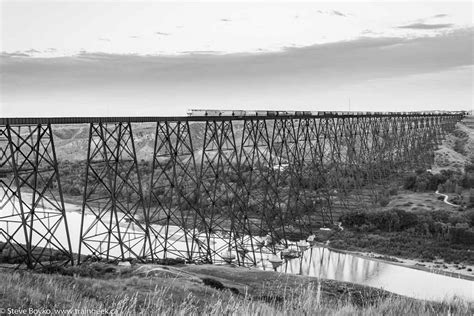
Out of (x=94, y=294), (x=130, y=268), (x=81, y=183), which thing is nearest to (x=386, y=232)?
(x=130, y=268)

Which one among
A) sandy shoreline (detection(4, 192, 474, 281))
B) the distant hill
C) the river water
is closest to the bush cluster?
sandy shoreline (detection(4, 192, 474, 281))

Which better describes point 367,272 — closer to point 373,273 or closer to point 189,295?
point 373,273

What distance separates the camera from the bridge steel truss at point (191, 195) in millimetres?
13430

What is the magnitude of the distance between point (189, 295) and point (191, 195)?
99.2 feet

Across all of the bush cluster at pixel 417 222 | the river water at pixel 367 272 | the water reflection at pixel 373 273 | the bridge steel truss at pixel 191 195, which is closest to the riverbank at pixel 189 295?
the bridge steel truss at pixel 191 195

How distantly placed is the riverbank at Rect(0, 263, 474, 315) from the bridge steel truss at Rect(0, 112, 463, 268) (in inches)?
113

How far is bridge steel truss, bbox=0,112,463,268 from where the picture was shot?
1343cm

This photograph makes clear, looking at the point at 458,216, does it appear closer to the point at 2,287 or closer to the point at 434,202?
the point at 434,202

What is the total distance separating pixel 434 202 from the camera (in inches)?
1185

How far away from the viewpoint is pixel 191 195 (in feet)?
116

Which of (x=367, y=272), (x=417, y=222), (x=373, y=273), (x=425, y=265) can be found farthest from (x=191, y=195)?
(x=425, y=265)

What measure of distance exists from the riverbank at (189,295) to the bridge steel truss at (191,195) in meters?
2.86

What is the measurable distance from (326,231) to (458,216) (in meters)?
7.08

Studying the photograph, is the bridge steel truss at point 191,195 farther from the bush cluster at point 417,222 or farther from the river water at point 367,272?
the bush cluster at point 417,222
